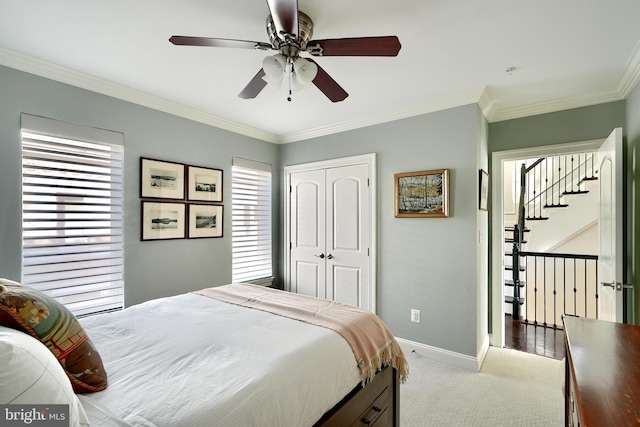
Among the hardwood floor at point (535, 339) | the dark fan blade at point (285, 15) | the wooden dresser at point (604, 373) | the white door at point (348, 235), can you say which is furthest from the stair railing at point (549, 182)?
the dark fan blade at point (285, 15)

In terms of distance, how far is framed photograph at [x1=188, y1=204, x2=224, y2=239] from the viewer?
3.16 m

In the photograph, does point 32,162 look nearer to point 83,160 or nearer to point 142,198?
point 83,160

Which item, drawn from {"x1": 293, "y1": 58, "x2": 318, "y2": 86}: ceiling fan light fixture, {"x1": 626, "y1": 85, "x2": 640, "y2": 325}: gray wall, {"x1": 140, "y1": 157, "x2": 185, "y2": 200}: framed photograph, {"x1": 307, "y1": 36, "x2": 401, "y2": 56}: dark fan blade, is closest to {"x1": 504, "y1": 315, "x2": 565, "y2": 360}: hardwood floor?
{"x1": 626, "y1": 85, "x2": 640, "y2": 325}: gray wall

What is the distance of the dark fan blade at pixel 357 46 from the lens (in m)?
1.46

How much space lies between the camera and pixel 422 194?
298cm

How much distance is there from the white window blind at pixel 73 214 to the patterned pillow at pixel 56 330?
1510 mm

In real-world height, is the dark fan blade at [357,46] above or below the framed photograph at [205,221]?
above

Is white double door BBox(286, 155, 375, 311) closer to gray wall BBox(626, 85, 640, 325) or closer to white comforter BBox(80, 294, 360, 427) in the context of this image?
white comforter BBox(80, 294, 360, 427)

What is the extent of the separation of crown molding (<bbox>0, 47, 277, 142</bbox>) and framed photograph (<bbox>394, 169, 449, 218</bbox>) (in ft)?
7.05

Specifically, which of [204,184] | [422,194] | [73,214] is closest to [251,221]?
[204,184]

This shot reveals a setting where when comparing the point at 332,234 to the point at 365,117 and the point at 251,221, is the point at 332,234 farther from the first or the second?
the point at 365,117

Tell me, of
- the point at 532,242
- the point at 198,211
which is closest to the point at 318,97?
the point at 198,211

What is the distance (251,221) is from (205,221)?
27.8 inches

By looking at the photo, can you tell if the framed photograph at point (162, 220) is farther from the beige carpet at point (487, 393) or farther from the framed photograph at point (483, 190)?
the framed photograph at point (483, 190)
